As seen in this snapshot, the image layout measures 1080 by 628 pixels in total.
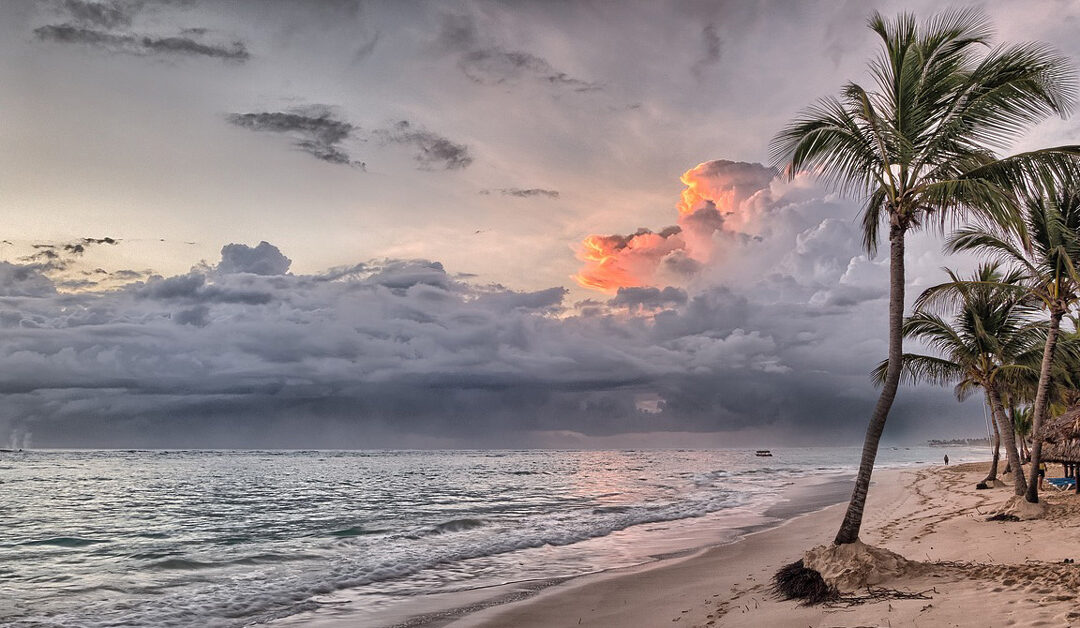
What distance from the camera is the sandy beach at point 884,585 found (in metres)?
7.14

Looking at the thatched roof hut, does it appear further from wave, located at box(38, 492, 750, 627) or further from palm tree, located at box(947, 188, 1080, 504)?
wave, located at box(38, 492, 750, 627)

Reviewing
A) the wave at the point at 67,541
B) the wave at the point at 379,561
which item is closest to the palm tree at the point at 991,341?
the wave at the point at 379,561

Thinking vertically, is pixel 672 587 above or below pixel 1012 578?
below

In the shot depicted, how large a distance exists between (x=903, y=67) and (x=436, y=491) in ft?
139

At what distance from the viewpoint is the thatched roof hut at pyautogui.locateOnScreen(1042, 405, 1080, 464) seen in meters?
22.0

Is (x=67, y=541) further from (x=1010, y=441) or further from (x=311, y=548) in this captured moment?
(x=1010, y=441)

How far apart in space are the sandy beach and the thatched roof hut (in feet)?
15.1

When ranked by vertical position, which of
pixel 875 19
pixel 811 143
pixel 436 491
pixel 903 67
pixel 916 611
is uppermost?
pixel 875 19

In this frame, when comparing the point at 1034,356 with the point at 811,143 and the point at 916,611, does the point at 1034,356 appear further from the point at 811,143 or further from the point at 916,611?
the point at 916,611

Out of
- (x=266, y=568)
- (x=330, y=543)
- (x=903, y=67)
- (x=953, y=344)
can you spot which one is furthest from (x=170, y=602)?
(x=953, y=344)

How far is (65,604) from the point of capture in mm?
13609

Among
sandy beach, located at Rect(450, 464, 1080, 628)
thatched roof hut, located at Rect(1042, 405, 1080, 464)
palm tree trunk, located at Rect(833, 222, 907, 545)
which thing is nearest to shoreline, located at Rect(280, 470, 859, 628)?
sandy beach, located at Rect(450, 464, 1080, 628)

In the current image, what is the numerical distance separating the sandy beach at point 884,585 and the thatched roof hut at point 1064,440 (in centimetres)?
Answer: 459

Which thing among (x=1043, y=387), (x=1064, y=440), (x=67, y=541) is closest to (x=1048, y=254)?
(x=1043, y=387)
